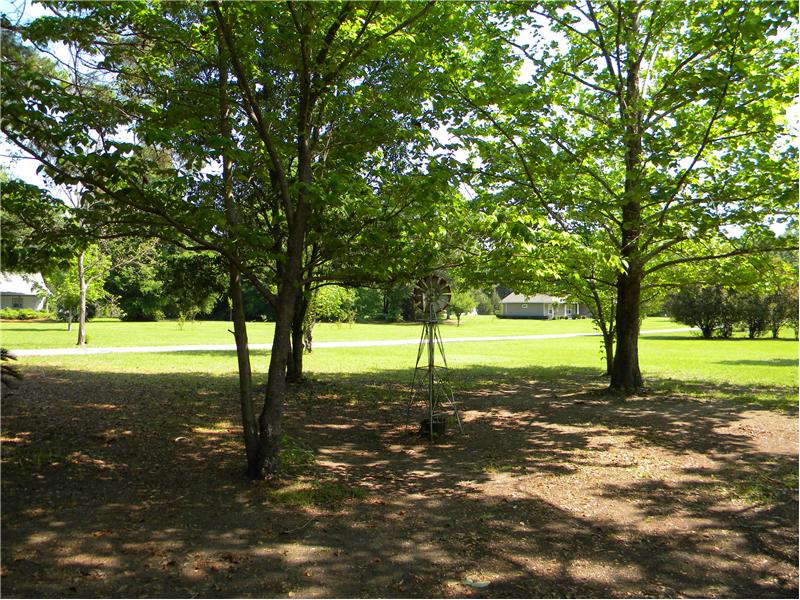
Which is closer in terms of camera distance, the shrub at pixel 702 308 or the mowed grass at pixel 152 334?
the mowed grass at pixel 152 334

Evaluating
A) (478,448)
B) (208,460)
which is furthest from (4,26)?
(478,448)

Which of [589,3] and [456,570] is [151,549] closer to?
[456,570]

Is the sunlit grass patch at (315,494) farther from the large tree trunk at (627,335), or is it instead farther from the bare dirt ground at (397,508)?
the large tree trunk at (627,335)

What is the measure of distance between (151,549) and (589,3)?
1237 cm

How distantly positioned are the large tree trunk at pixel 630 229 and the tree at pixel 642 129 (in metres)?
0.04

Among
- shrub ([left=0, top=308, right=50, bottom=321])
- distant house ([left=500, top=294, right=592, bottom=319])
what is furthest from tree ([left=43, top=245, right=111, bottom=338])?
distant house ([left=500, top=294, right=592, bottom=319])

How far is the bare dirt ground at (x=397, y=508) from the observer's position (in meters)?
4.12

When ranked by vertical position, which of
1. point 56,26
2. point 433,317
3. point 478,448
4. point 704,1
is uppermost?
point 704,1

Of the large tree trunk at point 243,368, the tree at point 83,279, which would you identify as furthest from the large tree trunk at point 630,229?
the tree at point 83,279

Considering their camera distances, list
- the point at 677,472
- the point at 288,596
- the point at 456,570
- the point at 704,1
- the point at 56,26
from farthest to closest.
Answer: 1. the point at 704,1
2. the point at 677,472
3. the point at 56,26
4. the point at 456,570
5. the point at 288,596

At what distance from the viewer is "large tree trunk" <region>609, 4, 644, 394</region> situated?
10055 millimetres

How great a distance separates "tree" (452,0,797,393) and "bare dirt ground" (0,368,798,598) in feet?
12.4

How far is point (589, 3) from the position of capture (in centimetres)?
1180

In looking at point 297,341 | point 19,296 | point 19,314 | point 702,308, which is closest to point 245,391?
point 297,341
